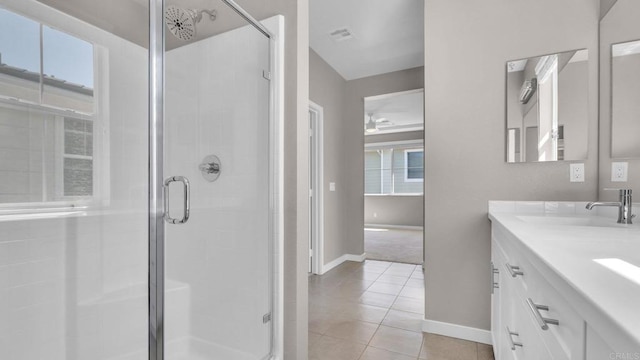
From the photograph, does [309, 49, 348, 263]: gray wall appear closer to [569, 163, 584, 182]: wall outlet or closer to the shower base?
the shower base

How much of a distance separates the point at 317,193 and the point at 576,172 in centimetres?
245

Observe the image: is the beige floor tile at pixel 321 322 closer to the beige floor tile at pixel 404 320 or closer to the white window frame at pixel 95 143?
the beige floor tile at pixel 404 320

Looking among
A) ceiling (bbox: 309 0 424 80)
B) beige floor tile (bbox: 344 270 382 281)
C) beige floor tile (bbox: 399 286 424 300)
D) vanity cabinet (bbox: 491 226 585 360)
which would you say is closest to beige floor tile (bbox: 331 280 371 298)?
beige floor tile (bbox: 344 270 382 281)

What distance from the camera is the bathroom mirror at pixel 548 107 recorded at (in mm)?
1794

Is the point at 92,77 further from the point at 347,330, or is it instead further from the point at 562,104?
the point at 562,104

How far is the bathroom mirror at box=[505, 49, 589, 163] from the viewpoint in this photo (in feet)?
5.89

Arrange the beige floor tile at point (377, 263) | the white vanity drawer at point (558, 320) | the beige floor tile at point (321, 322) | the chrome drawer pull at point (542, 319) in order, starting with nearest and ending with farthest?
the white vanity drawer at point (558, 320)
the chrome drawer pull at point (542, 319)
the beige floor tile at point (321, 322)
the beige floor tile at point (377, 263)

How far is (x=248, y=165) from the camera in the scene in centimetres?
167

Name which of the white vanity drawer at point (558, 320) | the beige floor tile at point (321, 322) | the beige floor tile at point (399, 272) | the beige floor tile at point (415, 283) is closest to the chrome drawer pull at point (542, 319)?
the white vanity drawer at point (558, 320)

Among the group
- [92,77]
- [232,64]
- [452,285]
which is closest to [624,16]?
[452,285]

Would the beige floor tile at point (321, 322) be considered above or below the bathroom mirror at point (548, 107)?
below

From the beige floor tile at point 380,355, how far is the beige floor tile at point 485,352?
45cm

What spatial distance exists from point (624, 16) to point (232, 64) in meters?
2.21

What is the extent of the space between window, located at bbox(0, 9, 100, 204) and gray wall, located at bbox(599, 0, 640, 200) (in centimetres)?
305
